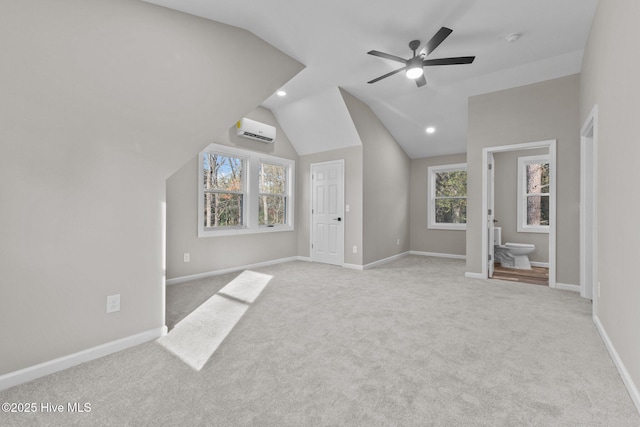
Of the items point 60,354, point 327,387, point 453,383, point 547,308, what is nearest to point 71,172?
point 60,354

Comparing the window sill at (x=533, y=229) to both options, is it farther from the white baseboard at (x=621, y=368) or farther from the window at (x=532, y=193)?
the white baseboard at (x=621, y=368)

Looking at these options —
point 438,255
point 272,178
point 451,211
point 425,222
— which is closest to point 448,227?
point 451,211

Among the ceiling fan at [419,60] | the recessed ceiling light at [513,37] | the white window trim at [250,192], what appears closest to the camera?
the ceiling fan at [419,60]

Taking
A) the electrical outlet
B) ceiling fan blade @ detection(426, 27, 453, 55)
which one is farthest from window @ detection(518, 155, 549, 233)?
the electrical outlet

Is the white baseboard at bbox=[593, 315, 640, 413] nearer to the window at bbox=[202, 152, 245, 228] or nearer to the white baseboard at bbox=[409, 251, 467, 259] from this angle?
the white baseboard at bbox=[409, 251, 467, 259]

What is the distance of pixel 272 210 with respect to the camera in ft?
18.2

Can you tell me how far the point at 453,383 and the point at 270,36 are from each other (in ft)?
11.0

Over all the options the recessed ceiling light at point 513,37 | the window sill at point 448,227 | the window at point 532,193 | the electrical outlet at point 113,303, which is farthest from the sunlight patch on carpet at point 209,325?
the window at point 532,193

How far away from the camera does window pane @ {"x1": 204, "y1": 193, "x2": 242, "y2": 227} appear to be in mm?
4512

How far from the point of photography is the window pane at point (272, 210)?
17.6 feet

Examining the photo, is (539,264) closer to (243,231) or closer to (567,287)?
(567,287)

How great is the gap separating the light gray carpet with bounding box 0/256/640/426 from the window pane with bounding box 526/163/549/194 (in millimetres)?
3256

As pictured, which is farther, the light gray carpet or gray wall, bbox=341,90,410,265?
gray wall, bbox=341,90,410,265

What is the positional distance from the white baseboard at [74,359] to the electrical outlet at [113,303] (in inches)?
9.1
